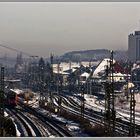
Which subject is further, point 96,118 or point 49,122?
point 96,118

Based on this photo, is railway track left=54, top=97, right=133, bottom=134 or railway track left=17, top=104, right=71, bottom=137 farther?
railway track left=54, top=97, right=133, bottom=134

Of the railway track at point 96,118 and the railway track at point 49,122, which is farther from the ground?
the railway track at point 49,122

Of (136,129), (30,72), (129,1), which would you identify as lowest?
(136,129)

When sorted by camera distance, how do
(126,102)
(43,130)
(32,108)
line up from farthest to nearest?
1. (126,102)
2. (32,108)
3. (43,130)

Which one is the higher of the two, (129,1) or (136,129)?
(129,1)

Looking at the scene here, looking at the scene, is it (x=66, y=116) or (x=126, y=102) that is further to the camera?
(x=126, y=102)

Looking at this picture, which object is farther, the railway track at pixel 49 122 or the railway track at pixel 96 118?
the railway track at pixel 96 118

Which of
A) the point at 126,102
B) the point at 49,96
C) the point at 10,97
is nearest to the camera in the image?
the point at 10,97

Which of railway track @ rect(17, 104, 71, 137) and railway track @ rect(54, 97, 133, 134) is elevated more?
railway track @ rect(17, 104, 71, 137)

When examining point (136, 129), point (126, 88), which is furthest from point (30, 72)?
point (136, 129)

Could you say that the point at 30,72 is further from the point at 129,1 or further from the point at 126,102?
the point at 129,1
